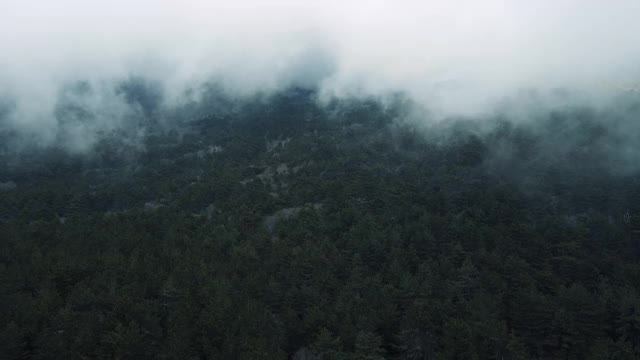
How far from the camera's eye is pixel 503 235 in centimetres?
8981

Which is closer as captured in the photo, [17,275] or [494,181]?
[17,275]

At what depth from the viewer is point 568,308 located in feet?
216

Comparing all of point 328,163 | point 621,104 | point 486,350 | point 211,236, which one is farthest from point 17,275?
point 621,104

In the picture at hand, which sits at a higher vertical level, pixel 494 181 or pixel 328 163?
pixel 328 163

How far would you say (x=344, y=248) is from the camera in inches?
3588

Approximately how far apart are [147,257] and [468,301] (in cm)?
4555

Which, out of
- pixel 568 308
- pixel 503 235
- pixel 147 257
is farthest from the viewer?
pixel 503 235

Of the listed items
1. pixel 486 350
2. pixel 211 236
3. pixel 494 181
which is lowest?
pixel 486 350

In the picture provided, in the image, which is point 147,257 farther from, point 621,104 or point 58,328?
point 621,104

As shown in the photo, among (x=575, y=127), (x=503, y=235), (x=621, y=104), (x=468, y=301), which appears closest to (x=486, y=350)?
(x=468, y=301)

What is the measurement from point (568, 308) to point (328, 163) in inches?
3302

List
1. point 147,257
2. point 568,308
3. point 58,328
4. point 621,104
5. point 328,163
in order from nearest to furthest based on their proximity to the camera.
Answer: point 58,328, point 568,308, point 147,257, point 328,163, point 621,104

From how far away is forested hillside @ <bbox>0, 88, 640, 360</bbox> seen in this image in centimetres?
5862

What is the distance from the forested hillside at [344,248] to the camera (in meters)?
58.6
